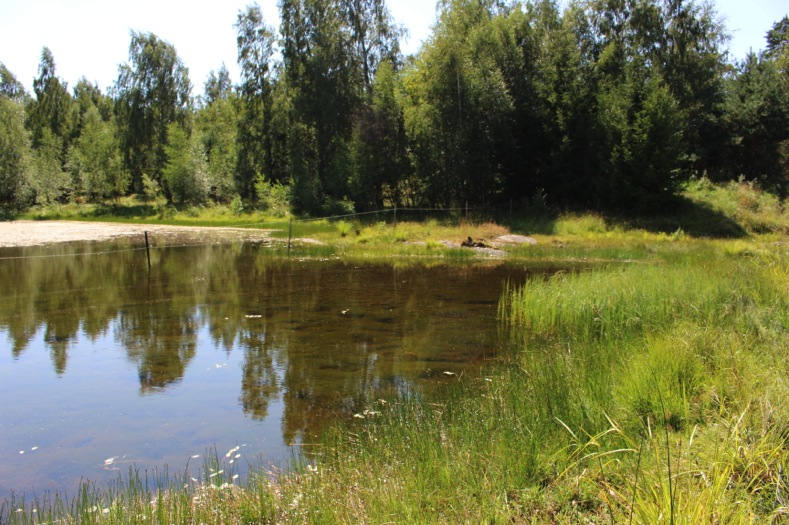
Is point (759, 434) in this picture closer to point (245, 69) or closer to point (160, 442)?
point (160, 442)

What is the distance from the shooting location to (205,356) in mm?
10188

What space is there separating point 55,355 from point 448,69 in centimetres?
2567

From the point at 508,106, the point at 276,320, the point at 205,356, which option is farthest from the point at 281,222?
the point at 205,356

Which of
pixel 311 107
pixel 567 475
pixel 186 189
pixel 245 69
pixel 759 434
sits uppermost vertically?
pixel 245 69

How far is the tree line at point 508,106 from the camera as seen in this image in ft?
97.2

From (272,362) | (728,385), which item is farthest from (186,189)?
(728,385)

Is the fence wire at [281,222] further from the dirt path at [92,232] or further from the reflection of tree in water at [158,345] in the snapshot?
the reflection of tree in water at [158,345]

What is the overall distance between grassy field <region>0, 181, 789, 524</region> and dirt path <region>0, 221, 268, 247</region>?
2504 cm

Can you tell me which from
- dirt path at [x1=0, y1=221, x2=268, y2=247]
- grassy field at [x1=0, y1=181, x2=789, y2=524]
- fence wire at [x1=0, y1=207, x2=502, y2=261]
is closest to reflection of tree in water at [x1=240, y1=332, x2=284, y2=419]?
grassy field at [x1=0, y1=181, x2=789, y2=524]

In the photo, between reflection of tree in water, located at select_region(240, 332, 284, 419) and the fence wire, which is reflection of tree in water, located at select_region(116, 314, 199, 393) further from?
the fence wire

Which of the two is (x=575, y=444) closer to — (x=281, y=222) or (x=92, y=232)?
(x=281, y=222)

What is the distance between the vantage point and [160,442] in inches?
264

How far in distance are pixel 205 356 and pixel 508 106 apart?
80.6ft

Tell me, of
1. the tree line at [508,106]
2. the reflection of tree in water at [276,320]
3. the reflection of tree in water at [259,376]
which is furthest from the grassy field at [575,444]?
the tree line at [508,106]
